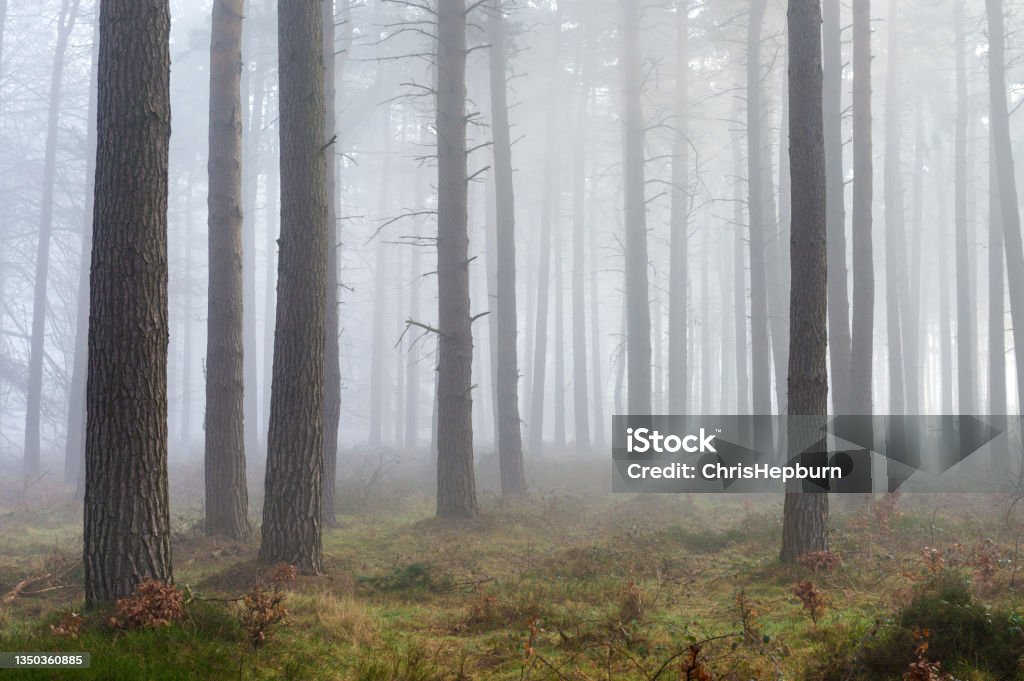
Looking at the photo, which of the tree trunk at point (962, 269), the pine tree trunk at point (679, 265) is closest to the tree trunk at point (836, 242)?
the pine tree trunk at point (679, 265)

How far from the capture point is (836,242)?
622 inches

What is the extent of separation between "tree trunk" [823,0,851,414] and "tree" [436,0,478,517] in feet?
23.5

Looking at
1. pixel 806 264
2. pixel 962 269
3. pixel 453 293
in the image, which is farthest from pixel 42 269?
pixel 962 269

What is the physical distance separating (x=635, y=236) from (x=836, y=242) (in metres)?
5.68

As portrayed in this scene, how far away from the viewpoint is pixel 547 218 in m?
29.8

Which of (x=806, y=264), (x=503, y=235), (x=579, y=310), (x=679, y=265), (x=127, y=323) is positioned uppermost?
(x=679, y=265)

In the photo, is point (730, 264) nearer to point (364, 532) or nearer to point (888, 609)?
point (364, 532)

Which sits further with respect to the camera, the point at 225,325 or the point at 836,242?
the point at 836,242

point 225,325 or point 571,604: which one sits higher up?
point 225,325

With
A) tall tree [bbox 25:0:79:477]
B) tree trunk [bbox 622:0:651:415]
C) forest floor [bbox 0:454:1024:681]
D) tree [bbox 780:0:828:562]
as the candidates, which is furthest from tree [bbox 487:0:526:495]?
tall tree [bbox 25:0:79:477]

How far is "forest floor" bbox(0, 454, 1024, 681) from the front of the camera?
5.31m

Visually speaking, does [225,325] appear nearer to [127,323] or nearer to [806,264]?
[127,323]

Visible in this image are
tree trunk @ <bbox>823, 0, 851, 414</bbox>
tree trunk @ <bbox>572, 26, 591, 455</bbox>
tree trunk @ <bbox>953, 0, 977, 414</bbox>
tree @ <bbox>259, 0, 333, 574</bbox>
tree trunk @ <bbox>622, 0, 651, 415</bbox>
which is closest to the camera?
tree @ <bbox>259, 0, 333, 574</bbox>

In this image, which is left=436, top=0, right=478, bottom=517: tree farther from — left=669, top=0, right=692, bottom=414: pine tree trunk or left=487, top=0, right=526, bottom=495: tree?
left=669, top=0, right=692, bottom=414: pine tree trunk
